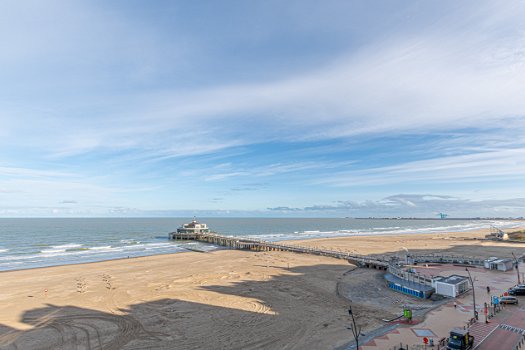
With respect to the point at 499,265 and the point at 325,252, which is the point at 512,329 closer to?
the point at 499,265

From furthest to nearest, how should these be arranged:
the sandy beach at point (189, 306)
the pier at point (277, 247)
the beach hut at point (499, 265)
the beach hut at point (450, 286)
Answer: the pier at point (277, 247) < the beach hut at point (499, 265) < the beach hut at point (450, 286) < the sandy beach at point (189, 306)

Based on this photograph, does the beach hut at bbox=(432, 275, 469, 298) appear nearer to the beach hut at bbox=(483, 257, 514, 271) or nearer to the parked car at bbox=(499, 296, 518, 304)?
the parked car at bbox=(499, 296, 518, 304)

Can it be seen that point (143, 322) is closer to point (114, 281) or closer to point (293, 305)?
point (293, 305)

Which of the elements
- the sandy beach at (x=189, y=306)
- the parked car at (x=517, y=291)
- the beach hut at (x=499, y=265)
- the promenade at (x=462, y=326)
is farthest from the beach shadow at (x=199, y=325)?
the beach hut at (x=499, y=265)

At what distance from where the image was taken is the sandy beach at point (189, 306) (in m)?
21.7

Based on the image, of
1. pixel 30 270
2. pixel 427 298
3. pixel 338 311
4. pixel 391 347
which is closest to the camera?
pixel 391 347

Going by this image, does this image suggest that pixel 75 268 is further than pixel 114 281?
Yes

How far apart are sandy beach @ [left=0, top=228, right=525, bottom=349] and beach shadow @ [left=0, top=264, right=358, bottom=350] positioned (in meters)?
0.07

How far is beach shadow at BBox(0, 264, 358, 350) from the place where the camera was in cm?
2097

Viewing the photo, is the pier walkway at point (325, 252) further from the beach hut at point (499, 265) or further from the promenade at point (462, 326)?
the promenade at point (462, 326)

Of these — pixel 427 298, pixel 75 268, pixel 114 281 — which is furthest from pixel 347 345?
pixel 75 268

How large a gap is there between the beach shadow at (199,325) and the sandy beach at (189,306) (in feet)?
0.25

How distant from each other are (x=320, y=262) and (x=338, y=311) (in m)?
26.1

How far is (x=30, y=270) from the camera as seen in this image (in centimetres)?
4919
